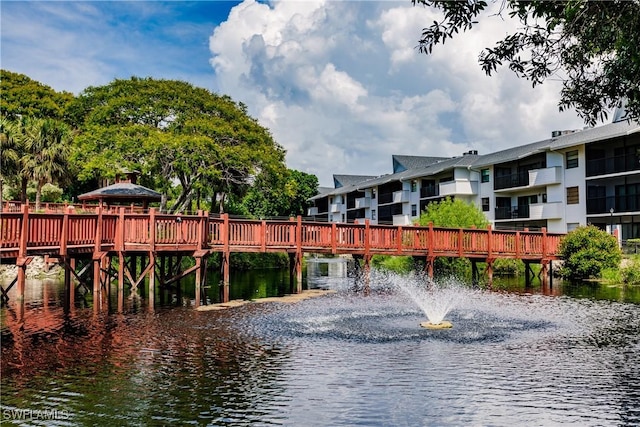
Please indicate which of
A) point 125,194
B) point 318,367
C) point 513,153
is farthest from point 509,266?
point 318,367

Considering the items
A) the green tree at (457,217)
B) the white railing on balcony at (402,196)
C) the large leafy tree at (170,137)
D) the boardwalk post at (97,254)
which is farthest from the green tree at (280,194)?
the boardwalk post at (97,254)

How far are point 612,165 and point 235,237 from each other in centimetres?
2528

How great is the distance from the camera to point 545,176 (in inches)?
1694

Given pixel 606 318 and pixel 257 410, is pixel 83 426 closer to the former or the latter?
pixel 257 410

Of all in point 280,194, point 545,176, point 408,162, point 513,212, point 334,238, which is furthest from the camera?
point 408,162

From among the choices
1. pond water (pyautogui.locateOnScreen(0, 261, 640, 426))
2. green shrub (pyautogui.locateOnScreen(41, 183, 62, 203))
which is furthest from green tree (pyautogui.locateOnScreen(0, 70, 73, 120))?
pond water (pyautogui.locateOnScreen(0, 261, 640, 426))

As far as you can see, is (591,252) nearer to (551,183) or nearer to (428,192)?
(551,183)

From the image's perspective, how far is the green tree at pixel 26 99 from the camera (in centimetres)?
4700

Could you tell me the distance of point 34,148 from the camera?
3847 centimetres

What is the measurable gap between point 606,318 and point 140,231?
51.4ft

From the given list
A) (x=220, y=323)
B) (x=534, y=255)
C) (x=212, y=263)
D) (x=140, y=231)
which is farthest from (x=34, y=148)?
(x=534, y=255)

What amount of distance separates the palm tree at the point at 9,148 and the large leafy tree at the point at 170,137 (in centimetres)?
398

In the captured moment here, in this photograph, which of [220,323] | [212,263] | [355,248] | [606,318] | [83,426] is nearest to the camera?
[83,426]

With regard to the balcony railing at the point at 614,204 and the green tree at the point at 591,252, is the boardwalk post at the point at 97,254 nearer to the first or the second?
the green tree at the point at 591,252
